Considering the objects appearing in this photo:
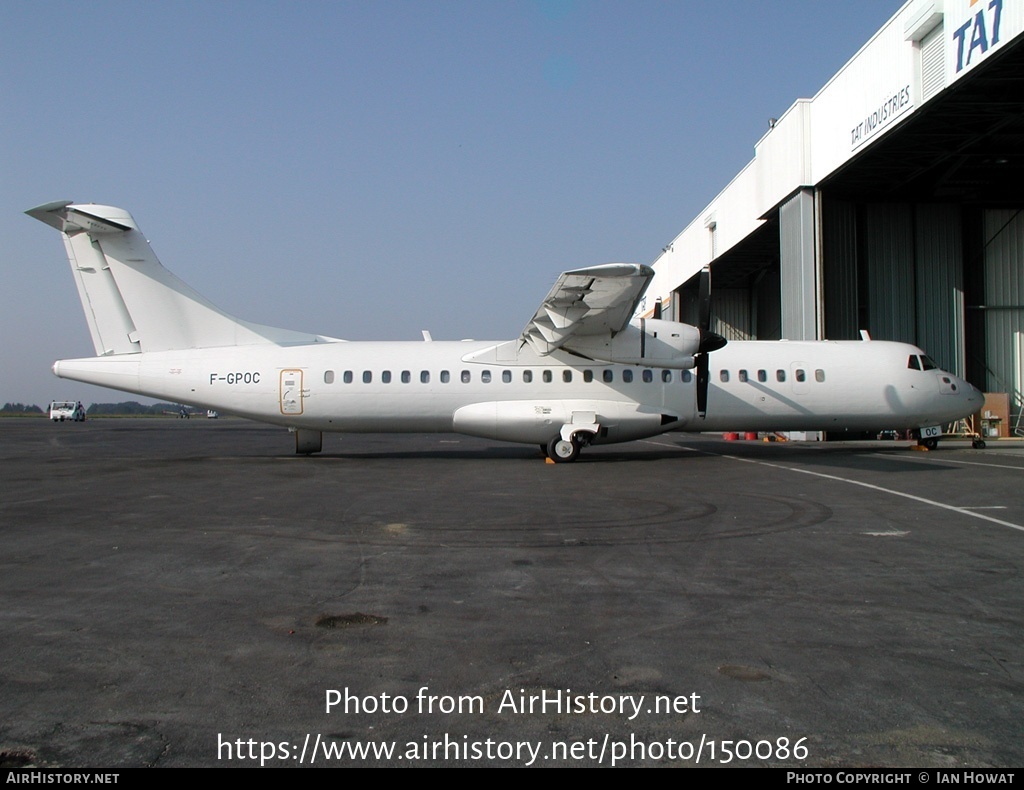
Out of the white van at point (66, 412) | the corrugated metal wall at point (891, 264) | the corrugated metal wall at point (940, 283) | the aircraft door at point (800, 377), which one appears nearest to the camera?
the aircraft door at point (800, 377)

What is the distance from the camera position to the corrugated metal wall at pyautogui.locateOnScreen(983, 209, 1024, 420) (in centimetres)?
3117

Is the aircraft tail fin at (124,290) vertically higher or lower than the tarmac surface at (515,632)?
higher

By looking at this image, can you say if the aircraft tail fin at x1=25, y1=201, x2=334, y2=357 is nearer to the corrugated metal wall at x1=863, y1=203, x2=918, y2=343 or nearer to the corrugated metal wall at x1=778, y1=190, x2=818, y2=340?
the corrugated metal wall at x1=778, y1=190, x2=818, y2=340

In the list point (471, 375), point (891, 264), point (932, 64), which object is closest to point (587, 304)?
point (471, 375)

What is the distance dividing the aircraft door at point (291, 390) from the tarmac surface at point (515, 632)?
778cm

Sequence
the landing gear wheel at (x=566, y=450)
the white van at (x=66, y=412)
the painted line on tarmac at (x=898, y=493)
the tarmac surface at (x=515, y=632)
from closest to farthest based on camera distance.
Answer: the tarmac surface at (x=515, y=632), the painted line on tarmac at (x=898, y=493), the landing gear wheel at (x=566, y=450), the white van at (x=66, y=412)

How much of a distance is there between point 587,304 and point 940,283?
2184 centimetres

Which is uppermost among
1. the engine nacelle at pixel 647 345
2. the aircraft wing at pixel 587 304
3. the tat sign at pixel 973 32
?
the tat sign at pixel 973 32

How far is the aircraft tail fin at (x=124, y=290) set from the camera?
18953 millimetres

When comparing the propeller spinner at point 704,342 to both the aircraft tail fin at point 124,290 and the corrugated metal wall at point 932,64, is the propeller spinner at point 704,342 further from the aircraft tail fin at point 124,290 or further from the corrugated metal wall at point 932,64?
the aircraft tail fin at point 124,290

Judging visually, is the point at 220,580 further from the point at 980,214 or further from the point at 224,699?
the point at 980,214

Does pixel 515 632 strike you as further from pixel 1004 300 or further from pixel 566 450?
pixel 1004 300

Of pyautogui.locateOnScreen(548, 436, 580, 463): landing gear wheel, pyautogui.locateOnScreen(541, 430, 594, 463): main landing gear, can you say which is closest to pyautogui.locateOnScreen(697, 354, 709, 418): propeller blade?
pyautogui.locateOnScreen(541, 430, 594, 463): main landing gear

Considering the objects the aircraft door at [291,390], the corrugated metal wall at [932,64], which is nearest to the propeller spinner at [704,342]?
the corrugated metal wall at [932,64]
